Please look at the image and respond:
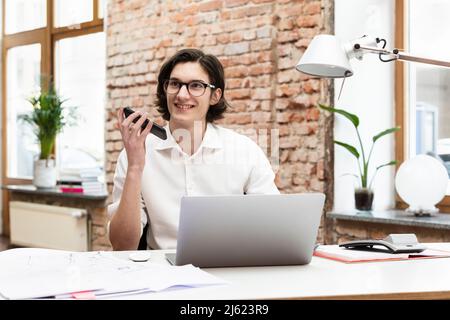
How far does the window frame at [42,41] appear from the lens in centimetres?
573

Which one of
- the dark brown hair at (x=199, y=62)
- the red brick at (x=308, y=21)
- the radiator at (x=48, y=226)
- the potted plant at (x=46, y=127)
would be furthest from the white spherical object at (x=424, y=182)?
the potted plant at (x=46, y=127)

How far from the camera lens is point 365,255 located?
1830 millimetres

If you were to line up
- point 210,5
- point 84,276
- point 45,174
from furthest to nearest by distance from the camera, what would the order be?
point 45,174
point 210,5
point 84,276

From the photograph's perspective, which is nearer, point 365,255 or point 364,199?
point 365,255

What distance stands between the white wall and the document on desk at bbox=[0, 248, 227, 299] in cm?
220

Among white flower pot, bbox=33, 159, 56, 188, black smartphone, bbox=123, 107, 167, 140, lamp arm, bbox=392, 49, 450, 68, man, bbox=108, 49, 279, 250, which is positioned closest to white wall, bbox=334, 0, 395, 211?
man, bbox=108, 49, 279, 250

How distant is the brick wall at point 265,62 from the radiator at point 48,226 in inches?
49.2

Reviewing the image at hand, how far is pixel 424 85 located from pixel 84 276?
2788 mm

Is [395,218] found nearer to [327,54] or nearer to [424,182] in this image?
[424,182]

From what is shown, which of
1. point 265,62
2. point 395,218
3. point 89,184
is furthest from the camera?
point 89,184

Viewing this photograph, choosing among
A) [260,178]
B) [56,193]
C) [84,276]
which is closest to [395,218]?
[260,178]

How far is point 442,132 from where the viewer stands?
3.62 meters

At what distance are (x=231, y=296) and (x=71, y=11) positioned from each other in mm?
5135
